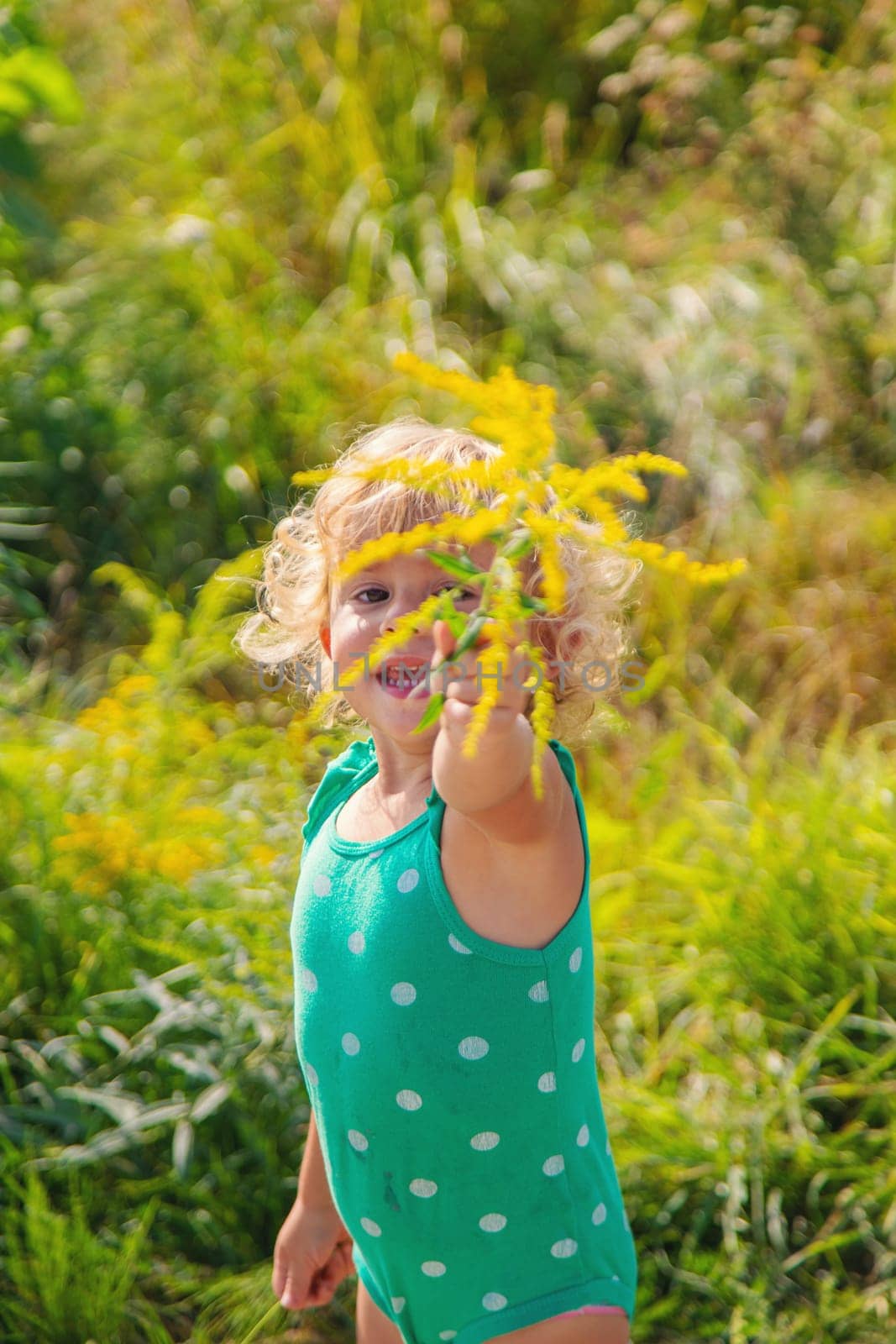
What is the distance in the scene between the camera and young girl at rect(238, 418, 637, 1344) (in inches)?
47.6

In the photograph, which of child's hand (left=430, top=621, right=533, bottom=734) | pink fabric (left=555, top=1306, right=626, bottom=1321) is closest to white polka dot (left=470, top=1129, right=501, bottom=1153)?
pink fabric (left=555, top=1306, right=626, bottom=1321)

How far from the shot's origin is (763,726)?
3197mm

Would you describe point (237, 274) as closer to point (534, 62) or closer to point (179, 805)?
point (534, 62)

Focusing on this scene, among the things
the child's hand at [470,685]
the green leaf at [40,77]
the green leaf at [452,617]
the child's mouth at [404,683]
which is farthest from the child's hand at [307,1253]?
the green leaf at [40,77]

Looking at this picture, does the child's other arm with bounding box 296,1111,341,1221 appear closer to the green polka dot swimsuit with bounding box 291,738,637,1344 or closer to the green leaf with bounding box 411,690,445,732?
the green polka dot swimsuit with bounding box 291,738,637,1344

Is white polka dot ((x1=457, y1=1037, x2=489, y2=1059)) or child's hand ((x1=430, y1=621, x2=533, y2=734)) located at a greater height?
child's hand ((x1=430, y1=621, x2=533, y2=734))

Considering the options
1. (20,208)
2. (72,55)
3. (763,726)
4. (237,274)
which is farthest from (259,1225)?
(72,55)

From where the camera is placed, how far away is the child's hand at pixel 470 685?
89 centimetres

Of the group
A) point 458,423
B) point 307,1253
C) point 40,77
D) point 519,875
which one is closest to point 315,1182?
point 307,1253

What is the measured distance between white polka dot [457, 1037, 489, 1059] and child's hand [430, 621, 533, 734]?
439 millimetres

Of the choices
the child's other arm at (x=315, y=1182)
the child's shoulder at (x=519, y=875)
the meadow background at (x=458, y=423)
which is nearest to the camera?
the child's shoulder at (x=519, y=875)

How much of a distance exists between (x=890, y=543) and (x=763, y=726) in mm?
771

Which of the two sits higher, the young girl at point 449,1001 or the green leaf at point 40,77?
the green leaf at point 40,77

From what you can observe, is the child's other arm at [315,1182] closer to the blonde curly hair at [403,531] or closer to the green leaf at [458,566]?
the blonde curly hair at [403,531]
